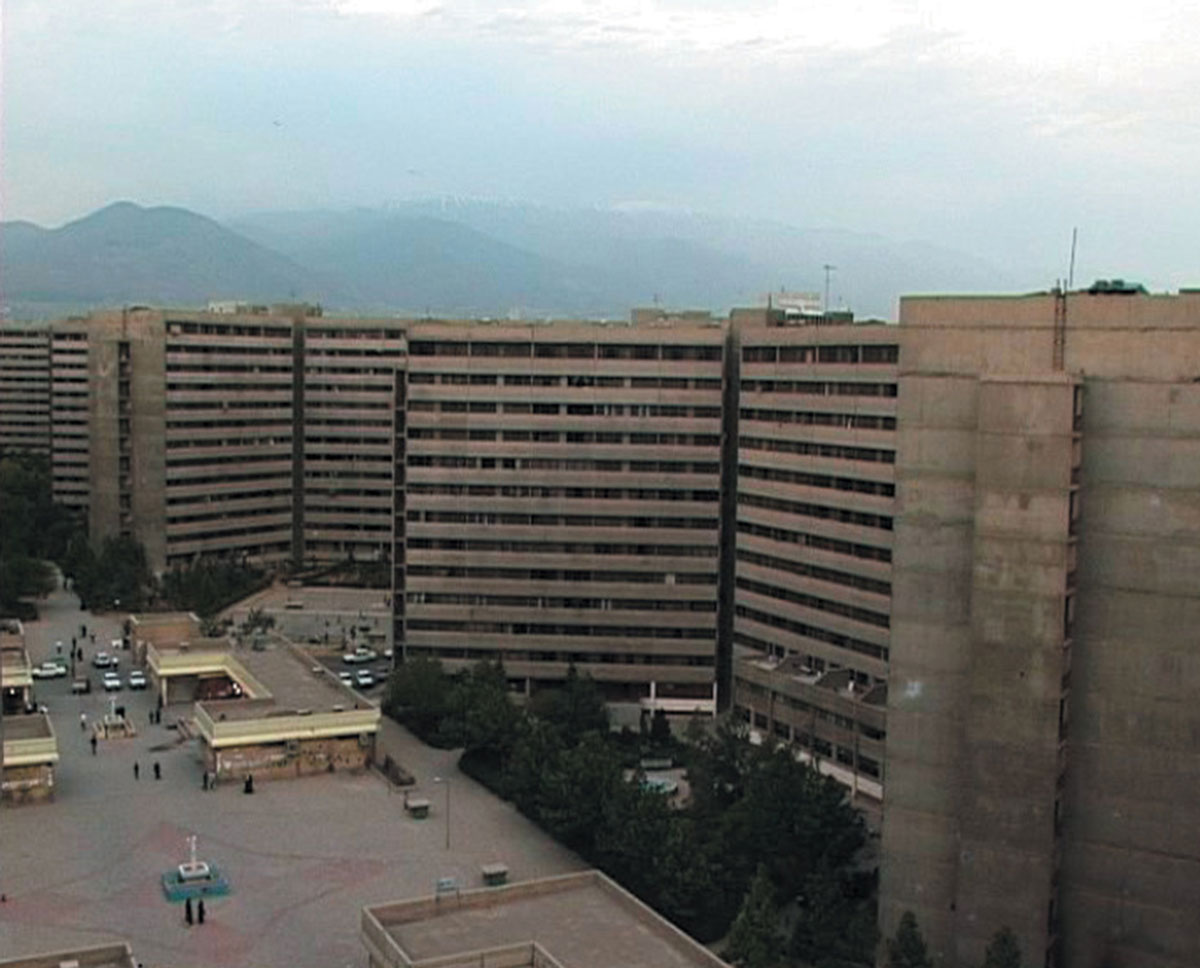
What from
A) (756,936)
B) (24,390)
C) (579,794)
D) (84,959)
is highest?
(24,390)

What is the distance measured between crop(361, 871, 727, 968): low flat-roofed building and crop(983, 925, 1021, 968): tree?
6676 mm

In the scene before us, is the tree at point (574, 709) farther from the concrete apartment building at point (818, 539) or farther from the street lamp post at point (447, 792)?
the concrete apartment building at point (818, 539)

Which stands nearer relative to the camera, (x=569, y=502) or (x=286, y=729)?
(x=286, y=729)

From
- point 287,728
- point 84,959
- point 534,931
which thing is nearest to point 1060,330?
point 534,931

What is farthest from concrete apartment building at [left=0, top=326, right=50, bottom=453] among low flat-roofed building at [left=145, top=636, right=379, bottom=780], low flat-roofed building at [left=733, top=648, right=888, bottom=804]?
low flat-roofed building at [left=733, top=648, right=888, bottom=804]

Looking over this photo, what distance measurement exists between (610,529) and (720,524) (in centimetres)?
453

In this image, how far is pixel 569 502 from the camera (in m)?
60.5

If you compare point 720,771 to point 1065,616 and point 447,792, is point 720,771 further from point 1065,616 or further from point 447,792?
point 1065,616

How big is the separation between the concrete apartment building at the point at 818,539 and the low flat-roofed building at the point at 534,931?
18282 millimetres

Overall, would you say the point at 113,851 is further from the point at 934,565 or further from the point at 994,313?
the point at 994,313

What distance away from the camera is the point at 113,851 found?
4219 centimetres

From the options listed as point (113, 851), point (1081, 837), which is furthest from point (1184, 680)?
point (113, 851)

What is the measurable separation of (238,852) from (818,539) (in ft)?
73.5

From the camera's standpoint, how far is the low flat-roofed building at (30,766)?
46.0 metres
